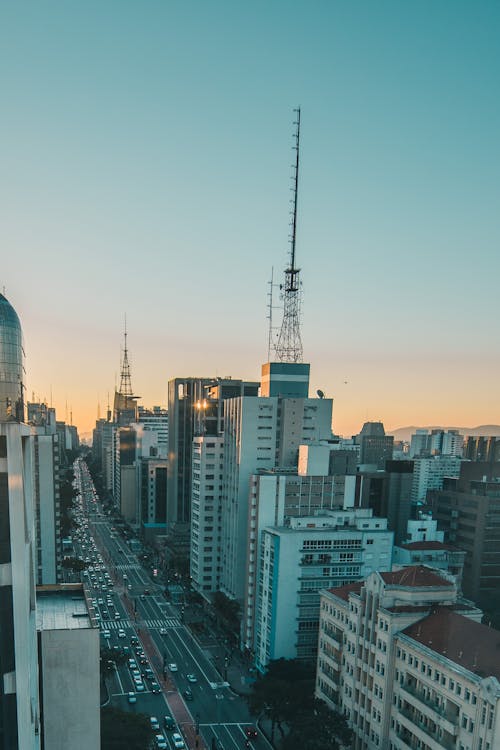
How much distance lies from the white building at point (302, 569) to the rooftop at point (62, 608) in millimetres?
33127

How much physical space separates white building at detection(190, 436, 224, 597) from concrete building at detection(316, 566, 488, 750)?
40856 mm

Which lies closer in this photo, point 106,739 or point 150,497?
point 106,739

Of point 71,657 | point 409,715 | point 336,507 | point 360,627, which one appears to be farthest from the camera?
point 336,507

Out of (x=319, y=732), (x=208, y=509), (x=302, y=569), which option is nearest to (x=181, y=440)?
(x=208, y=509)

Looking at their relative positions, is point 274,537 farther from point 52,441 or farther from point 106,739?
point 52,441

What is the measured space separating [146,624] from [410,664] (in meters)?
55.2

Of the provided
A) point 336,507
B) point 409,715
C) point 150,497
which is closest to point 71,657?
point 409,715

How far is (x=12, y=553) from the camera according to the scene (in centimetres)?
2539

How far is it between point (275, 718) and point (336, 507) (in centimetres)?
3180

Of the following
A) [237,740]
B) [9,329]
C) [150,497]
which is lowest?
[150,497]

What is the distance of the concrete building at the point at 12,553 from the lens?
25188 millimetres

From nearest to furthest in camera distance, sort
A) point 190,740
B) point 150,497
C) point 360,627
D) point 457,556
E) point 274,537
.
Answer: point 360,627
point 190,740
point 274,537
point 457,556
point 150,497

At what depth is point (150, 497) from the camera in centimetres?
15588

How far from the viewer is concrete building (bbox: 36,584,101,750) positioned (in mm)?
32875
